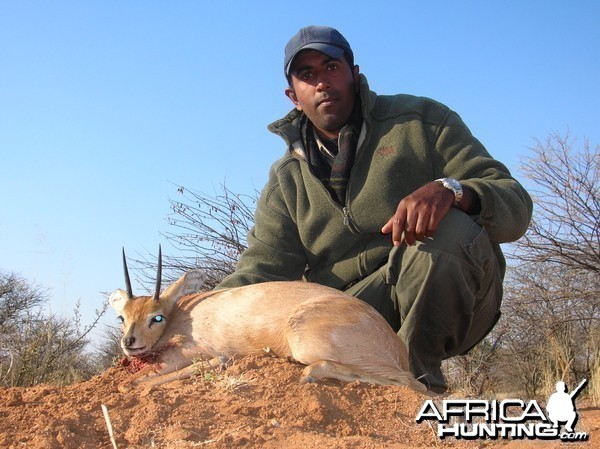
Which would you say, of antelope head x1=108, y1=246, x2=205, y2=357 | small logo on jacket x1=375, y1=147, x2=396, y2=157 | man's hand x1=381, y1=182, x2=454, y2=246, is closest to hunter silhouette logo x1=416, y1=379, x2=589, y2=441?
man's hand x1=381, y1=182, x2=454, y2=246

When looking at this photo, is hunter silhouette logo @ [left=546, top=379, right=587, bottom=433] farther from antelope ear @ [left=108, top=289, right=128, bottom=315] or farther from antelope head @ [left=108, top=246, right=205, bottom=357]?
antelope ear @ [left=108, top=289, right=128, bottom=315]

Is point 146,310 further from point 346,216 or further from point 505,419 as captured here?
point 505,419

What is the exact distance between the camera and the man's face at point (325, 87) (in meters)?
4.94

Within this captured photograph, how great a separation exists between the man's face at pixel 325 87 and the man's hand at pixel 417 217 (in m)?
1.20

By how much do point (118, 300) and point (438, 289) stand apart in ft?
6.49

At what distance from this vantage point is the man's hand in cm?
391

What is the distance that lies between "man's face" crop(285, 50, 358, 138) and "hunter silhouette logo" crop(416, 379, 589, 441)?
96.6 inches

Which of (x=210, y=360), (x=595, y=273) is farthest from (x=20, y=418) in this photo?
(x=595, y=273)

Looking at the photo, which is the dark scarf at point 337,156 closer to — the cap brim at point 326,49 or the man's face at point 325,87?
the man's face at point 325,87

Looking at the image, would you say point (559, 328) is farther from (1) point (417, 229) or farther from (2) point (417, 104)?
(1) point (417, 229)

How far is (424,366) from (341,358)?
1.08m

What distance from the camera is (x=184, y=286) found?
15.0 ft

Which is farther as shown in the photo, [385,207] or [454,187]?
[385,207]

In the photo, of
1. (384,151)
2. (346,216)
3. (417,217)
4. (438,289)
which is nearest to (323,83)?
(384,151)
